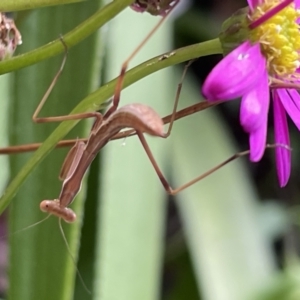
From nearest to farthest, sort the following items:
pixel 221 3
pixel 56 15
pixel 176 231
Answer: pixel 56 15 → pixel 176 231 → pixel 221 3

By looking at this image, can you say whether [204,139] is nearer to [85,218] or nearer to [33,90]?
[85,218]

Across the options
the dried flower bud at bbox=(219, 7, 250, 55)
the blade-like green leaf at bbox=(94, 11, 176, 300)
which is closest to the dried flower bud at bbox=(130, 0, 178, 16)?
the dried flower bud at bbox=(219, 7, 250, 55)

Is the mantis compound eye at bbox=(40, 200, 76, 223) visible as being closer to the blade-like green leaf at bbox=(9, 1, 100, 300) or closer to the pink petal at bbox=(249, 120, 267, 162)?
the blade-like green leaf at bbox=(9, 1, 100, 300)

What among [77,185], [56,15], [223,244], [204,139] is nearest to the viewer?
[77,185]

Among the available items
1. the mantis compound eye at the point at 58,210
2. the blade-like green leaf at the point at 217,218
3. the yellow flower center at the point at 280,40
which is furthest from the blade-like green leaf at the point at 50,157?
the blade-like green leaf at the point at 217,218

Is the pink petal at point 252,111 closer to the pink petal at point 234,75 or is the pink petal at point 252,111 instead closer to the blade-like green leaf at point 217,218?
the pink petal at point 234,75

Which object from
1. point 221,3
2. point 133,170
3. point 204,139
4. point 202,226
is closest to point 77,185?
point 133,170

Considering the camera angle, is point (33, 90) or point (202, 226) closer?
point (33, 90)
